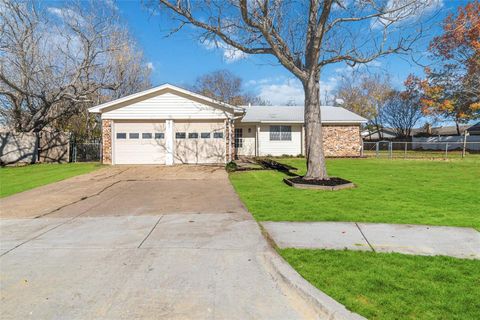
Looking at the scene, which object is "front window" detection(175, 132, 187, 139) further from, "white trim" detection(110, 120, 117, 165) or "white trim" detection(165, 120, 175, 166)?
"white trim" detection(110, 120, 117, 165)

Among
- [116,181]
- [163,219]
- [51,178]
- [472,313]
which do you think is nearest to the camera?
[472,313]

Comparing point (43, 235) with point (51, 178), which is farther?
point (51, 178)

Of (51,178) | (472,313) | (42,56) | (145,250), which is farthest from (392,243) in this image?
(42,56)

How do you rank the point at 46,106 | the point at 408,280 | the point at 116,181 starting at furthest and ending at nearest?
the point at 46,106, the point at 116,181, the point at 408,280

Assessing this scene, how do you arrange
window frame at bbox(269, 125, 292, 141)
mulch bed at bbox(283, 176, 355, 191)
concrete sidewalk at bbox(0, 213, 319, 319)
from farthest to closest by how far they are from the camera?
1. window frame at bbox(269, 125, 292, 141)
2. mulch bed at bbox(283, 176, 355, 191)
3. concrete sidewalk at bbox(0, 213, 319, 319)

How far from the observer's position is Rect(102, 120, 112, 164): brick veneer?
18.0 metres

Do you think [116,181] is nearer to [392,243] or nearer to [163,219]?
[163,219]

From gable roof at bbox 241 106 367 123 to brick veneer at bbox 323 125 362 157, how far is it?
64cm

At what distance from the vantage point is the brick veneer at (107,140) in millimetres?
17953

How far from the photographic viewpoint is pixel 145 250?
470 cm

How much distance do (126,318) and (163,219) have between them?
347 centimetres

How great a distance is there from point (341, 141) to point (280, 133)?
175 inches

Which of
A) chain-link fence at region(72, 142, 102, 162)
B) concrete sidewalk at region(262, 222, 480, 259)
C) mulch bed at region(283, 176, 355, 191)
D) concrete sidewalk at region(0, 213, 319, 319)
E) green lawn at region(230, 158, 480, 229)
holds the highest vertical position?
chain-link fence at region(72, 142, 102, 162)

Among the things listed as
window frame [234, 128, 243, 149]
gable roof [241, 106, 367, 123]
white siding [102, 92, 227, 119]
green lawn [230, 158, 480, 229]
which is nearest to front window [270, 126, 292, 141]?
gable roof [241, 106, 367, 123]
